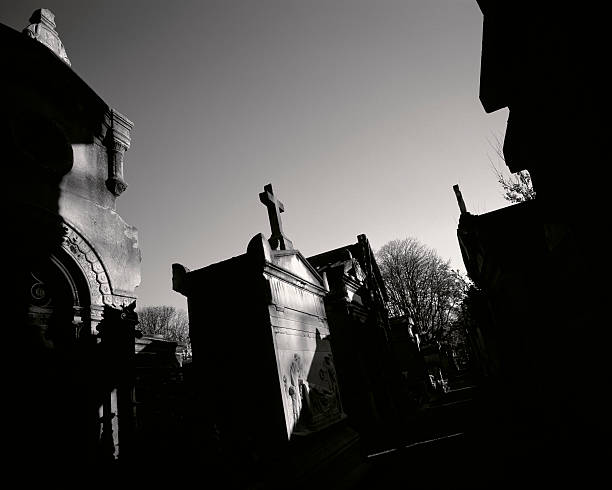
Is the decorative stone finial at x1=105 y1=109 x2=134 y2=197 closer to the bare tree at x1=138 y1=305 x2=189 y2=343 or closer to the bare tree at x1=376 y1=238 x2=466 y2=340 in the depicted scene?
the bare tree at x1=376 y1=238 x2=466 y2=340

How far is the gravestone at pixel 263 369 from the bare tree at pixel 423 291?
22922 millimetres

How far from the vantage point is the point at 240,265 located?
5.29 metres

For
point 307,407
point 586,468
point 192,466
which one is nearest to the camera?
point 192,466

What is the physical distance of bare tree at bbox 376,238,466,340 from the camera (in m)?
27.4

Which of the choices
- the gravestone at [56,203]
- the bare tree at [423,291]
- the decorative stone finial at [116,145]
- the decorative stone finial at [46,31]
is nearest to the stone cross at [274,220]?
the gravestone at [56,203]

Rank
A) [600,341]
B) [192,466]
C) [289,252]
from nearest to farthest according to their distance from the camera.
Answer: [192,466]
[600,341]
[289,252]

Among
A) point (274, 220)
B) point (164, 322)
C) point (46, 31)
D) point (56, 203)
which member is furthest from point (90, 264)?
point (164, 322)

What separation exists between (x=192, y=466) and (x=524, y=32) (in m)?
4.95

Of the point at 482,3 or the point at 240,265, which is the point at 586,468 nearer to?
the point at 240,265

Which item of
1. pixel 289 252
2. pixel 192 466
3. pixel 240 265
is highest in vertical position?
pixel 289 252

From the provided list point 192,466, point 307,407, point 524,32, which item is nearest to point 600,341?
point 524,32

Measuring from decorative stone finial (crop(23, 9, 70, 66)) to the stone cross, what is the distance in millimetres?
6467

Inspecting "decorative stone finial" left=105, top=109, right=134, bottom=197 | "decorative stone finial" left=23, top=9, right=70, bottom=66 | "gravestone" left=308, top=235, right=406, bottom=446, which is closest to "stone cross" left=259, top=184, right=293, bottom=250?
"gravestone" left=308, top=235, right=406, bottom=446

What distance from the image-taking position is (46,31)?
29.9 feet
